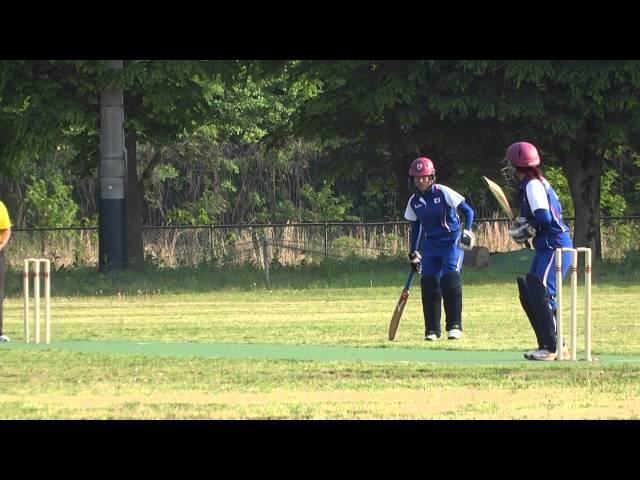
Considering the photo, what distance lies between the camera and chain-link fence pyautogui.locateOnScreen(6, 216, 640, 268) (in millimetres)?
39531

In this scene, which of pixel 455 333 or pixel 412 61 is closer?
pixel 455 333

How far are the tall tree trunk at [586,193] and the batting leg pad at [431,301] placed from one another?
61.2ft

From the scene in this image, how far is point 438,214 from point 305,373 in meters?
3.48

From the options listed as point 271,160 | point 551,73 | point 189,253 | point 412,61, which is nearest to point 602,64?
point 551,73

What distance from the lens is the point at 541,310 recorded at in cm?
1503

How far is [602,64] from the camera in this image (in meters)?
32.7

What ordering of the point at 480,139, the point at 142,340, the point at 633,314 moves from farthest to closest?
the point at 480,139
the point at 633,314
the point at 142,340

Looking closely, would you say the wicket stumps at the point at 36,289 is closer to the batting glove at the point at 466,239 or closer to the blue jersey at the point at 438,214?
the blue jersey at the point at 438,214

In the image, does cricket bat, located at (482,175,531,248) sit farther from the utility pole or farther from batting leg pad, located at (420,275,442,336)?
the utility pole

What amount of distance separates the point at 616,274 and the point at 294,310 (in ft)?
33.5

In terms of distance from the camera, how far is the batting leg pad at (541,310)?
1502 cm

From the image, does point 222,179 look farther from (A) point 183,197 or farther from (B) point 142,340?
(B) point 142,340

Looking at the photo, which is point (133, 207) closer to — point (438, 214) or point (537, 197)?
point (438, 214)

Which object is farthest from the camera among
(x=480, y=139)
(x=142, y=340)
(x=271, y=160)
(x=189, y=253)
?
(x=271, y=160)
